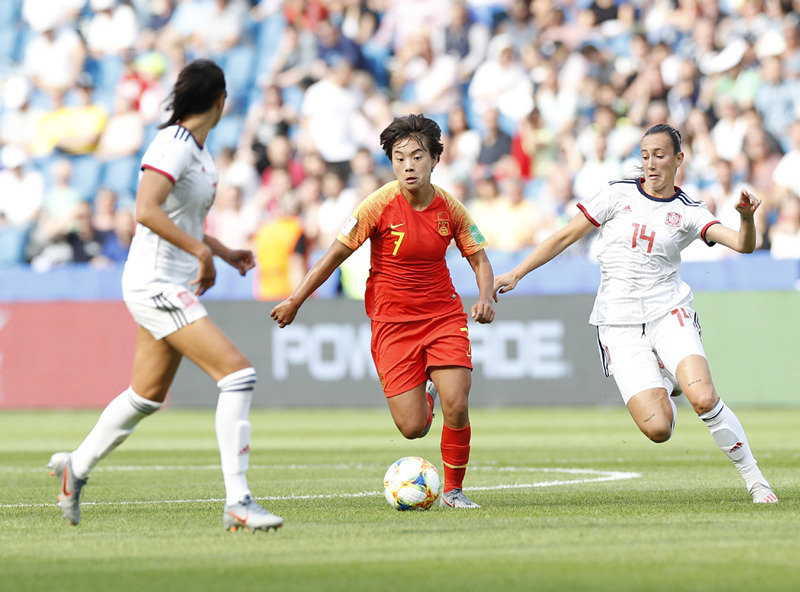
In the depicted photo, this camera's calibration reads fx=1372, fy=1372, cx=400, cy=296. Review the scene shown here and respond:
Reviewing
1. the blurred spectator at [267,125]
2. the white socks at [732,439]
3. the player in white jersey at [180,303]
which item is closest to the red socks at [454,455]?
the white socks at [732,439]

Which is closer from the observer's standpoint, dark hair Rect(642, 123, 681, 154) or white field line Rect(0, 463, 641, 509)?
dark hair Rect(642, 123, 681, 154)

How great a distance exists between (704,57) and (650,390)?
13.0 meters

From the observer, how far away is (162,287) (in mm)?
6629

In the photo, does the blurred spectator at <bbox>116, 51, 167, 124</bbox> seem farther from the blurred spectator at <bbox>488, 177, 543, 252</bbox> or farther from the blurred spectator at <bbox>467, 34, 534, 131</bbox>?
the blurred spectator at <bbox>488, 177, 543, 252</bbox>

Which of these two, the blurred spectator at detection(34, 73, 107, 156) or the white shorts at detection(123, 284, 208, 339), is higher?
the blurred spectator at detection(34, 73, 107, 156)

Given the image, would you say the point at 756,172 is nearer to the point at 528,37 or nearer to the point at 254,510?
the point at 528,37

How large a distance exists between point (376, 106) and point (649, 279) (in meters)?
14.1

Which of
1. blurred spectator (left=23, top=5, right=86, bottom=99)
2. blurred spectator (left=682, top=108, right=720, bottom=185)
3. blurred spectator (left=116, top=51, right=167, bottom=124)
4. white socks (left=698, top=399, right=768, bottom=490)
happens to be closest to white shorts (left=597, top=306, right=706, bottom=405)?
white socks (left=698, top=399, right=768, bottom=490)

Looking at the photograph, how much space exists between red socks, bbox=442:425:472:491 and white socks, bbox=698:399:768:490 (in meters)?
1.40

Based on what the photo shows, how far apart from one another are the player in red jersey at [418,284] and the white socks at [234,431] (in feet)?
5.29

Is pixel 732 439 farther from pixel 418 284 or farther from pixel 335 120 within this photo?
pixel 335 120

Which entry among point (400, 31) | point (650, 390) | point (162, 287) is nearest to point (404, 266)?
point (650, 390)

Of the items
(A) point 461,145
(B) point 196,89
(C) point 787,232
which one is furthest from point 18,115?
(B) point 196,89

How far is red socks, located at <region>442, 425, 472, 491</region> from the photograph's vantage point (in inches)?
320
